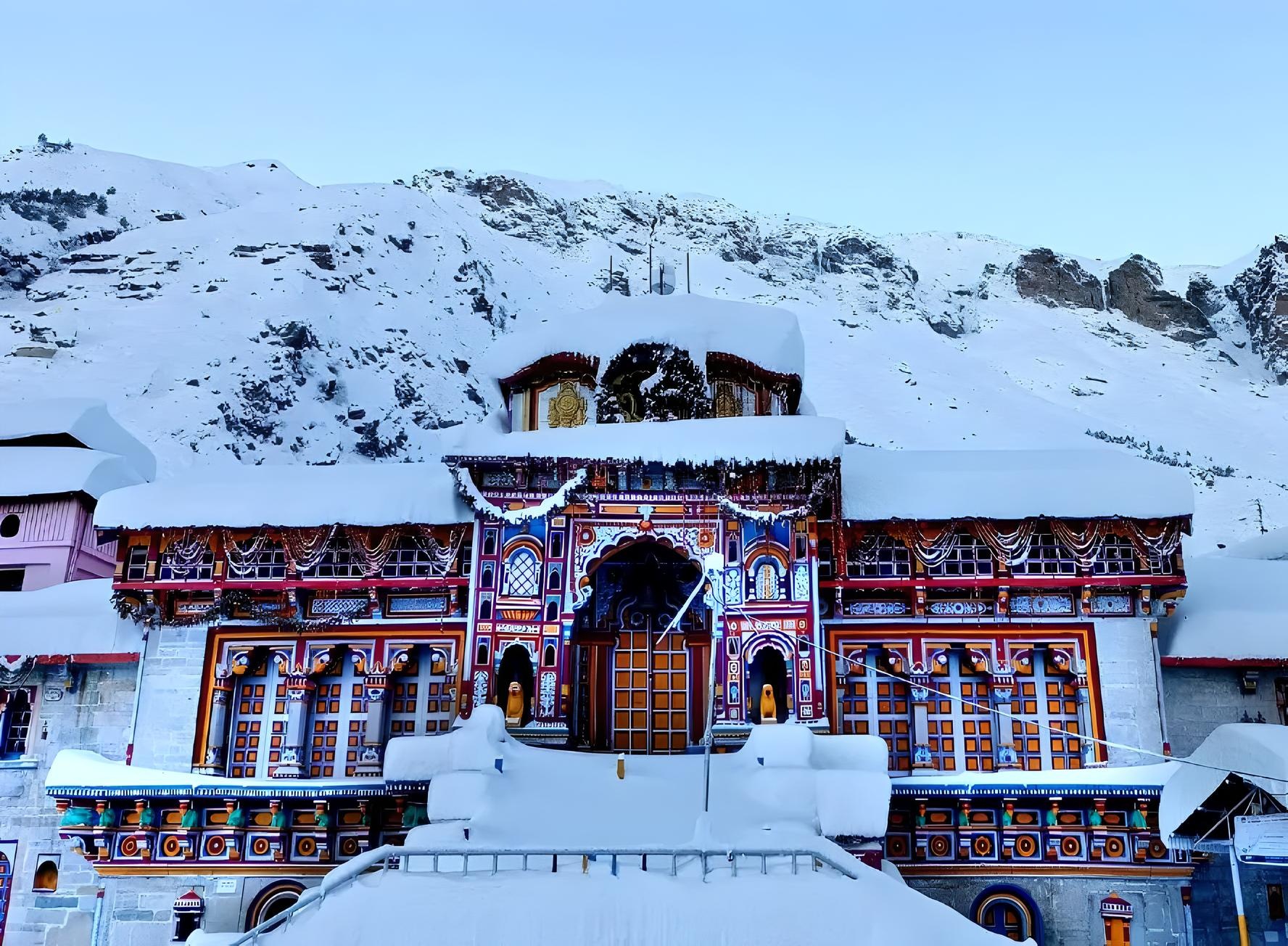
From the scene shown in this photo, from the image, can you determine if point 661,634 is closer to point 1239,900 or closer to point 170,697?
point 170,697

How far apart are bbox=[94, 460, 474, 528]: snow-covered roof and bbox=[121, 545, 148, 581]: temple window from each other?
2.17ft

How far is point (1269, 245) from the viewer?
79.1 meters

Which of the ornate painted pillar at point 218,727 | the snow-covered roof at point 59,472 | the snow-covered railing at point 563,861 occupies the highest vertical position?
the snow-covered roof at point 59,472

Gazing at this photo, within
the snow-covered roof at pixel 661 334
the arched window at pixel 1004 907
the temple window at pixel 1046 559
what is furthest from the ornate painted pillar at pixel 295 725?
the temple window at pixel 1046 559

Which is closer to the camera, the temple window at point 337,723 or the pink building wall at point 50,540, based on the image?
the temple window at point 337,723

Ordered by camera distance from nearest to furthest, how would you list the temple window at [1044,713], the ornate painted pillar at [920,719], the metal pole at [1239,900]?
the metal pole at [1239,900] < the temple window at [1044,713] < the ornate painted pillar at [920,719]

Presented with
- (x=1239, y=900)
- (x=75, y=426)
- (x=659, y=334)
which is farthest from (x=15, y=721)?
(x=1239, y=900)

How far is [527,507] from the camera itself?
18234 mm

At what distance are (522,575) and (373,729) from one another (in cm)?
379

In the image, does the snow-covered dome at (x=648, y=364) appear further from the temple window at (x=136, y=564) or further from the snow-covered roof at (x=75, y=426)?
the snow-covered roof at (x=75, y=426)

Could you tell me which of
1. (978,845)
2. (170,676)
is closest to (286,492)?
(170,676)

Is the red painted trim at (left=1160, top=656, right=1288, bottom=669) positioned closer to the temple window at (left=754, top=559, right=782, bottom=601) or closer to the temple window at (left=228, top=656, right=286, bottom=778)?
the temple window at (left=754, top=559, right=782, bottom=601)

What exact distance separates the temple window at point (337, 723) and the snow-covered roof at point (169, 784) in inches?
39.1

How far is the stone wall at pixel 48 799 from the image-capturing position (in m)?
19.1
